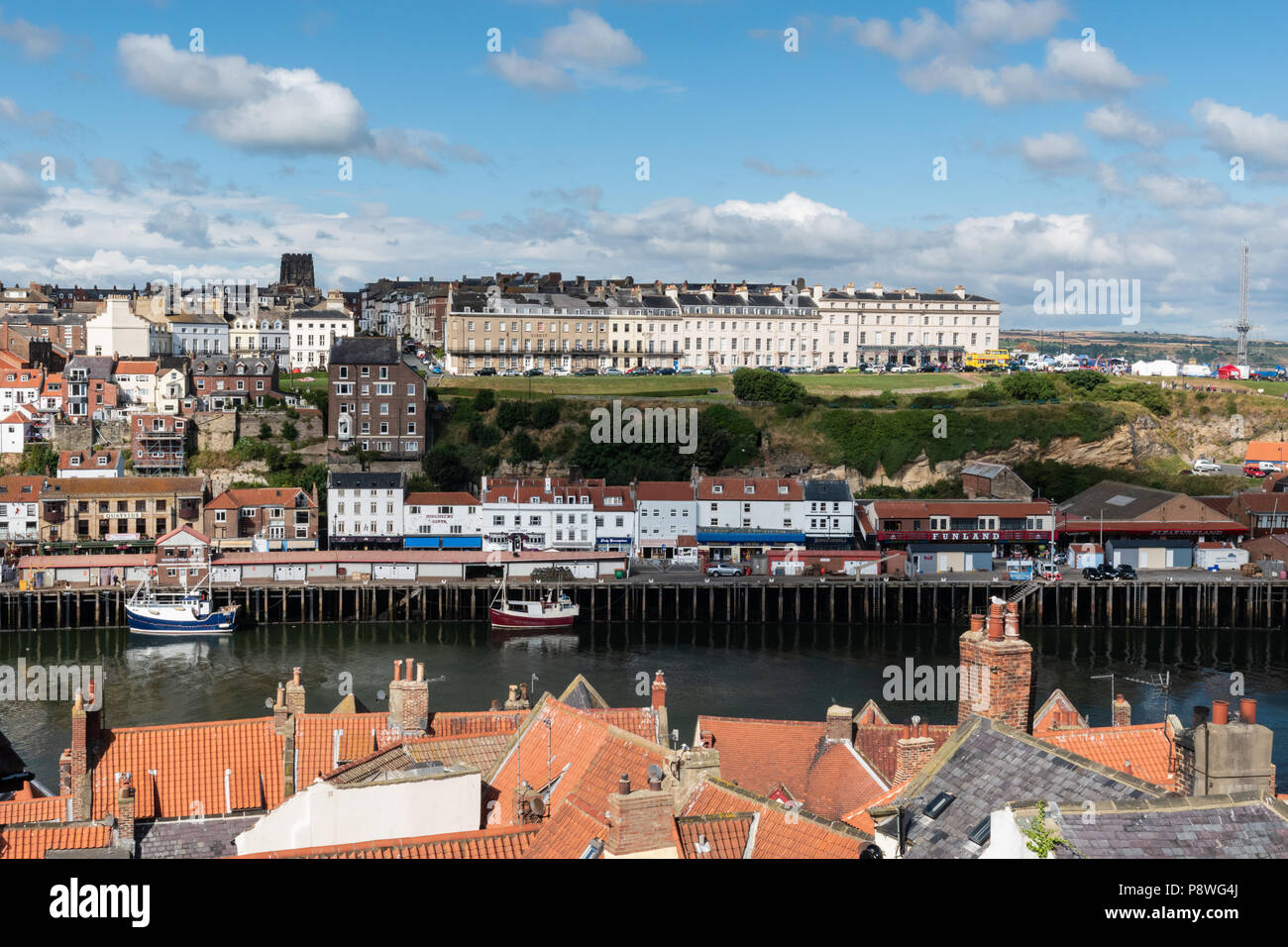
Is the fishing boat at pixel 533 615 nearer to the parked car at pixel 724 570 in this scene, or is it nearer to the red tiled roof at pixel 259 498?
the parked car at pixel 724 570

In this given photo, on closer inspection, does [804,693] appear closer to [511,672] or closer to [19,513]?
[511,672]

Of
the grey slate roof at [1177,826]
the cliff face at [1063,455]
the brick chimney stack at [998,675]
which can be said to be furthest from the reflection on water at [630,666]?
the grey slate roof at [1177,826]

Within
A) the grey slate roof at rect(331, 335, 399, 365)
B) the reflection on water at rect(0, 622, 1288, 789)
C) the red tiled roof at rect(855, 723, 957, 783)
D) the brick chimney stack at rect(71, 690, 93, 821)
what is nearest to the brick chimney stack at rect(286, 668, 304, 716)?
the brick chimney stack at rect(71, 690, 93, 821)

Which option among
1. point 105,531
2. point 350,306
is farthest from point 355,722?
point 350,306

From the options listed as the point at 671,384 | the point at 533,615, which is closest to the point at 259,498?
the point at 533,615

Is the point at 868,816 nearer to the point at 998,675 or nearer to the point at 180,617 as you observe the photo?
the point at 998,675

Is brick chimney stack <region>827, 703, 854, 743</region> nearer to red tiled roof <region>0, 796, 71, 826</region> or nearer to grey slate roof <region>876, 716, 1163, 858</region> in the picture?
grey slate roof <region>876, 716, 1163, 858</region>
